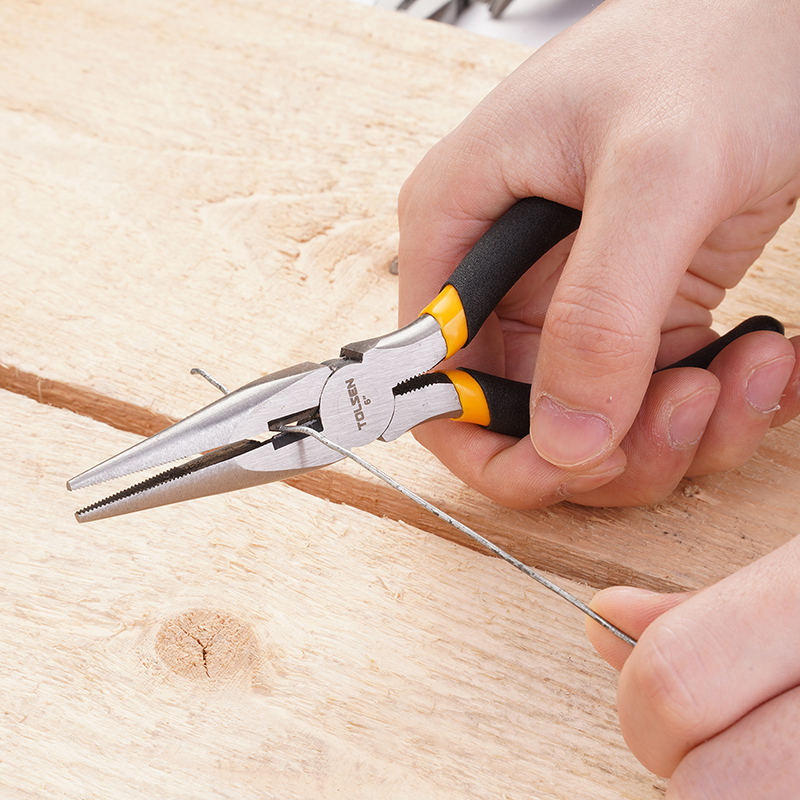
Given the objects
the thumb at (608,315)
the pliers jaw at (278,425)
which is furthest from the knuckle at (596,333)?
the pliers jaw at (278,425)

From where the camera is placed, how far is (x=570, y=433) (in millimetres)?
609

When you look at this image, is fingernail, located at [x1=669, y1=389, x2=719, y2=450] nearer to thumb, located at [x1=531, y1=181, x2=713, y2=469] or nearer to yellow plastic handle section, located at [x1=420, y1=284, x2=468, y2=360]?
thumb, located at [x1=531, y1=181, x2=713, y2=469]

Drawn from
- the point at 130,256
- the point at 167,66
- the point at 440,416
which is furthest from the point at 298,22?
the point at 440,416

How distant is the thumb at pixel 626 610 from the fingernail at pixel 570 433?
0.12 meters

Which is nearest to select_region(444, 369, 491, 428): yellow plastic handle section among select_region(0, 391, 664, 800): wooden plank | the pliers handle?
the pliers handle

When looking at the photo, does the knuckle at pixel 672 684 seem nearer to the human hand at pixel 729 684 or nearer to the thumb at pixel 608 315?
the human hand at pixel 729 684

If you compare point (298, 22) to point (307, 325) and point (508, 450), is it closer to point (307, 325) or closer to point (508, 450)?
point (307, 325)

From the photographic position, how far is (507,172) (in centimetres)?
66

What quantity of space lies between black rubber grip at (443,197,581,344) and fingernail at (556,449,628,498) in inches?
5.6

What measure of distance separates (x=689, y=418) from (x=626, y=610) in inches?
8.0

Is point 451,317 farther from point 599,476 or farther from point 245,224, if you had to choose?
point 245,224

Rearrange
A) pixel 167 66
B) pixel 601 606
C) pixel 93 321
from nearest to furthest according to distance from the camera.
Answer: pixel 601 606, pixel 93 321, pixel 167 66

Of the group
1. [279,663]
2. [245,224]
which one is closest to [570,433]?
[279,663]

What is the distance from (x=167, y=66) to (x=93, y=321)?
476 mm
